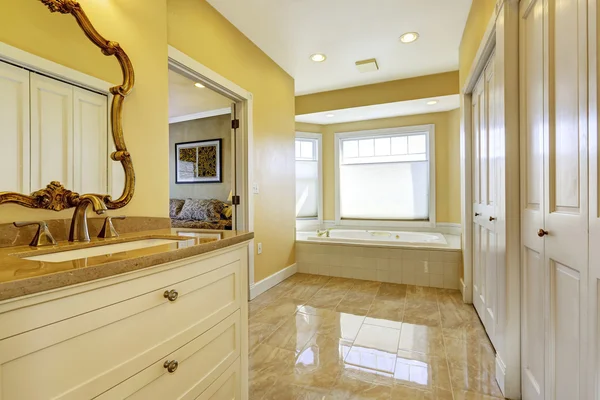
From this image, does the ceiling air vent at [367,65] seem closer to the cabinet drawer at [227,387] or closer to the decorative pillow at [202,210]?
the decorative pillow at [202,210]

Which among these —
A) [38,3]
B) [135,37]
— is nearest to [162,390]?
[38,3]

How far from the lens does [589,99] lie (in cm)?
85

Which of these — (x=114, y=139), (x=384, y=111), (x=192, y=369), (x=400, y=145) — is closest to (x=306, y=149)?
(x=384, y=111)

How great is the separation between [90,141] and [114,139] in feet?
0.35

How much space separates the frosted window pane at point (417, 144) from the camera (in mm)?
4613

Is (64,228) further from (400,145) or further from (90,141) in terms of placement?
(400,145)

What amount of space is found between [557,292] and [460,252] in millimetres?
2017

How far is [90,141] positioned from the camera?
4.26 feet

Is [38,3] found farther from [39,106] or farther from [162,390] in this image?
[162,390]

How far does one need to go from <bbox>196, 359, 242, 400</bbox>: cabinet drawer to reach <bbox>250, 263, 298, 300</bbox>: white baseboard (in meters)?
1.57

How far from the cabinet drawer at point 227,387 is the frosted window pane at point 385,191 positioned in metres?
3.98

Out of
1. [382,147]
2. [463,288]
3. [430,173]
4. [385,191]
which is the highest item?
[382,147]

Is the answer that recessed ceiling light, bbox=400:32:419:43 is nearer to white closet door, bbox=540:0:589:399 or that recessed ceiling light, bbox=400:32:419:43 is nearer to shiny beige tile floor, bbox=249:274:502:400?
white closet door, bbox=540:0:589:399

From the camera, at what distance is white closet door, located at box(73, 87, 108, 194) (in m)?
1.25
